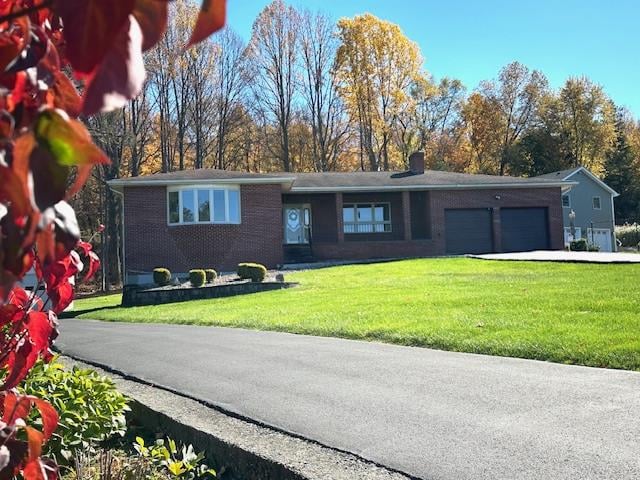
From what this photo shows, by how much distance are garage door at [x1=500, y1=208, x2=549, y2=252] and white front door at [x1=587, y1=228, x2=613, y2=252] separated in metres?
13.4

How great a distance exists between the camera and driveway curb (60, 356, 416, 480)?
10.2 feet

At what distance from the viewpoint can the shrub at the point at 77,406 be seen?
3.37 metres

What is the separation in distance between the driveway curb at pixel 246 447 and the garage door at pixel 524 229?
28702mm

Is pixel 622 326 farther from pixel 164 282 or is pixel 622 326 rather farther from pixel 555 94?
pixel 555 94

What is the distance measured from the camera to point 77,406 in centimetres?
360

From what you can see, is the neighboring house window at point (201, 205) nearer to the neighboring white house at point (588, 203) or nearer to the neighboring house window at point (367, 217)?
the neighboring house window at point (367, 217)

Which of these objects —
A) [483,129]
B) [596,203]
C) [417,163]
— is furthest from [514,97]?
[417,163]

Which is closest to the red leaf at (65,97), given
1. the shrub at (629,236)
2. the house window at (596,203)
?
the shrub at (629,236)

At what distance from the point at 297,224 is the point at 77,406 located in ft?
90.5

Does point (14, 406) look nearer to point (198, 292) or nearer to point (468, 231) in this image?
point (198, 292)

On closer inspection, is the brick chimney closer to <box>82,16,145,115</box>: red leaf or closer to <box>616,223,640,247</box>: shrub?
<box>616,223,640,247</box>: shrub

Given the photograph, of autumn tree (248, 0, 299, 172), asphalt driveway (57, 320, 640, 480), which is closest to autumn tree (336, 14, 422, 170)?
autumn tree (248, 0, 299, 172)

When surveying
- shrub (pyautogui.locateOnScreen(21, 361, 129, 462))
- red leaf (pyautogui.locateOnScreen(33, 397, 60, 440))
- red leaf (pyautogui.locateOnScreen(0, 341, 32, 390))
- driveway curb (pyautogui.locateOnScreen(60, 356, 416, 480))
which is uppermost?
red leaf (pyautogui.locateOnScreen(0, 341, 32, 390))

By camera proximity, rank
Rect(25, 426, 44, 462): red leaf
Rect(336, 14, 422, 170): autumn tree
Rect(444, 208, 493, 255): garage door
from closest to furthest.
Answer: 1. Rect(25, 426, 44, 462): red leaf
2. Rect(444, 208, 493, 255): garage door
3. Rect(336, 14, 422, 170): autumn tree
